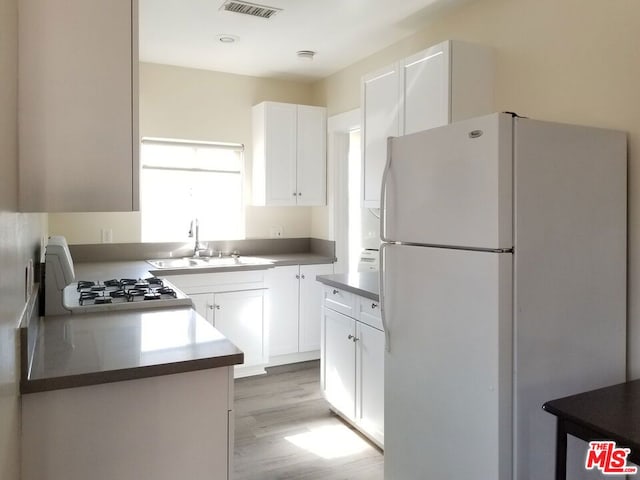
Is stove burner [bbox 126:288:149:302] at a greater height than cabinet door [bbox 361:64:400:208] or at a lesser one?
lesser

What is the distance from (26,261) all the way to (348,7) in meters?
2.28

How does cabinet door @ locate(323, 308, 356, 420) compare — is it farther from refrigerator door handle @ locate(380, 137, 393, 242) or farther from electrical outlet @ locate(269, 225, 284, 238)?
electrical outlet @ locate(269, 225, 284, 238)

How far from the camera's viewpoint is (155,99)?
13.9ft

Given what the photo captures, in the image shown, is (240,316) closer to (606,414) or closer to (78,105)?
(78,105)

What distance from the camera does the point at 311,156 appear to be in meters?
4.57

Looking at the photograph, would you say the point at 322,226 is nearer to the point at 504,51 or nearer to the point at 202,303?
the point at 202,303

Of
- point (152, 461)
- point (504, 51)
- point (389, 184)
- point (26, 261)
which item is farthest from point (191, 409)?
point (504, 51)

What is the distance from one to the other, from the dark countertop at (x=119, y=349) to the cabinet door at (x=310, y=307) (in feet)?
7.36

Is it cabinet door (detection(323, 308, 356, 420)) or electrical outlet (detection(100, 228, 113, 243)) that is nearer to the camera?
cabinet door (detection(323, 308, 356, 420))

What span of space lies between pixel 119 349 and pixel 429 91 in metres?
2.09

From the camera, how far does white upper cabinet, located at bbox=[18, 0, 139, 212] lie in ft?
4.91

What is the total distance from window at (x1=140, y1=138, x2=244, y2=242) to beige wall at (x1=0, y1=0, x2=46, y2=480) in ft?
9.63

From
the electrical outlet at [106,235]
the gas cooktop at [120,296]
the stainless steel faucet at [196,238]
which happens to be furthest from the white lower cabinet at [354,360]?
the electrical outlet at [106,235]

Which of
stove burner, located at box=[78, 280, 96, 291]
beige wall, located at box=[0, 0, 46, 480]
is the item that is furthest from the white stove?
beige wall, located at box=[0, 0, 46, 480]
